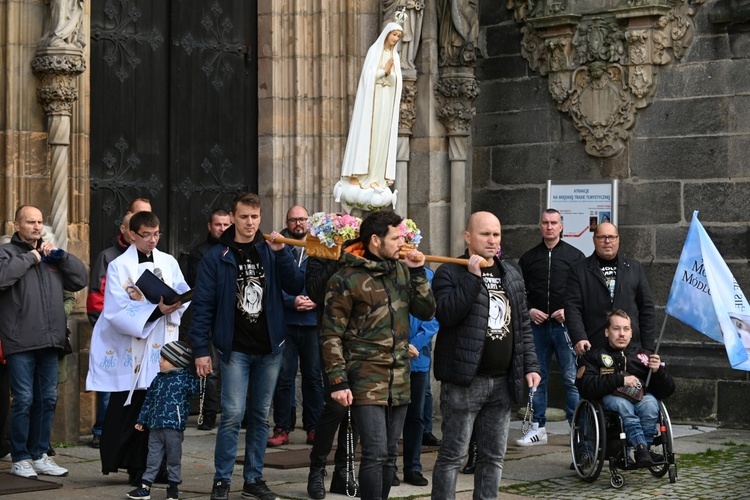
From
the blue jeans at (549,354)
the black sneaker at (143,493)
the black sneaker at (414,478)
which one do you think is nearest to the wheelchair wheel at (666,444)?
the black sneaker at (414,478)

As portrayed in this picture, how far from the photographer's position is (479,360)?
26.0 feet

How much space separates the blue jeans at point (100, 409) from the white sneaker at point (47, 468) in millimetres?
1140

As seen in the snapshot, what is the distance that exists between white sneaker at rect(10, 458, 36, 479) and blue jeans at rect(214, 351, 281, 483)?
163cm

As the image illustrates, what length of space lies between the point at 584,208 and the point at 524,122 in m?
1.17

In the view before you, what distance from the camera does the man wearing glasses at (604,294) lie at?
1059 centimetres

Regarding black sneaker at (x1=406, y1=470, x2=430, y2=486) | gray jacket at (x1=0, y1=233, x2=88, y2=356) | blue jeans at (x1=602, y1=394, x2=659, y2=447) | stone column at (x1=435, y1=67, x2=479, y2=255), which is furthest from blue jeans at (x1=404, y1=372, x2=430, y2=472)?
stone column at (x1=435, y1=67, x2=479, y2=255)

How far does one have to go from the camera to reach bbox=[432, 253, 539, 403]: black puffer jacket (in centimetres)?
790

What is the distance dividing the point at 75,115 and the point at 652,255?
5.33 m

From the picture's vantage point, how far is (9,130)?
36.8 feet

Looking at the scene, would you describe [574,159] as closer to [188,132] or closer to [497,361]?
[188,132]

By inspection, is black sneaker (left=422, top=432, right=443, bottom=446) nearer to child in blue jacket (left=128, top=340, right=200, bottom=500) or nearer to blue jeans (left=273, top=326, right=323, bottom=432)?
blue jeans (left=273, top=326, right=323, bottom=432)

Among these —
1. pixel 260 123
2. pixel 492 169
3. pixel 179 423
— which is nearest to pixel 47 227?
pixel 179 423

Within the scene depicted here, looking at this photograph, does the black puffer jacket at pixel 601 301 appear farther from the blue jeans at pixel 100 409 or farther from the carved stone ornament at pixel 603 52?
the blue jeans at pixel 100 409

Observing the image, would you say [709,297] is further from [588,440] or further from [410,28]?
[410,28]
